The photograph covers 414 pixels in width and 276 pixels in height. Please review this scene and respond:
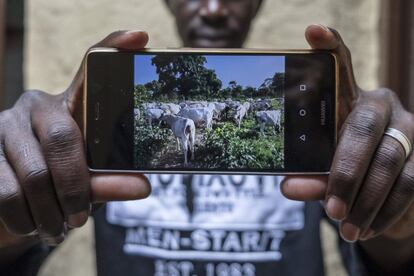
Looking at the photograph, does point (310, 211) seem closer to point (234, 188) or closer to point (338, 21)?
point (234, 188)

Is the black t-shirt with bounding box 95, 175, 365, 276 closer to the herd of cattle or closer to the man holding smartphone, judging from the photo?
the man holding smartphone

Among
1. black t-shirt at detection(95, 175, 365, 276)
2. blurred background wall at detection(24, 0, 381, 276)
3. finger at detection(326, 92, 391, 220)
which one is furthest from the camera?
blurred background wall at detection(24, 0, 381, 276)

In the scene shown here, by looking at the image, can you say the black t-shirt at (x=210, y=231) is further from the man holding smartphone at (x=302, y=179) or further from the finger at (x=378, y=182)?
the finger at (x=378, y=182)

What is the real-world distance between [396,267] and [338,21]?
39.3 inches

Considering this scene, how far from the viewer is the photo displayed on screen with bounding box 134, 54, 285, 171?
0.74 meters

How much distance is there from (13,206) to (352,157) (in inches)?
14.1

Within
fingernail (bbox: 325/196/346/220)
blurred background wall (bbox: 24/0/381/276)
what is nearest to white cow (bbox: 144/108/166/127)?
fingernail (bbox: 325/196/346/220)

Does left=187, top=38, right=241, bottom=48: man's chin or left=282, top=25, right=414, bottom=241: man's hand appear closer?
left=282, top=25, right=414, bottom=241: man's hand

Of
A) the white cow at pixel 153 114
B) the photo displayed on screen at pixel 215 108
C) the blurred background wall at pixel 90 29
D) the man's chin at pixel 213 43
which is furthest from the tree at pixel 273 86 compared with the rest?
the blurred background wall at pixel 90 29

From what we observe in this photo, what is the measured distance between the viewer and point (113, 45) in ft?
2.38

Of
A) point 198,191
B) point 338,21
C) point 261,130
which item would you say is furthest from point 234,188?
point 338,21

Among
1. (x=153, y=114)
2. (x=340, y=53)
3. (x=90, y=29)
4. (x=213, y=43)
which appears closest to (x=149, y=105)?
(x=153, y=114)

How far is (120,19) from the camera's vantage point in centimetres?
182

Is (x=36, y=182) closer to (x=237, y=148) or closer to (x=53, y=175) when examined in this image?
(x=53, y=175)
